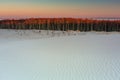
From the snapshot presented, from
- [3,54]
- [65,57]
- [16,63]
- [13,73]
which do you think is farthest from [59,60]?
[3,54]

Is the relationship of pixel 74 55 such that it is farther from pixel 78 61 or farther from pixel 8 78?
pixel 8 78

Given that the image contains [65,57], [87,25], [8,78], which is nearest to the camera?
[8,78]

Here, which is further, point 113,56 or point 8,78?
point 113,56

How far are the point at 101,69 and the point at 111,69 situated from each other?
34cm

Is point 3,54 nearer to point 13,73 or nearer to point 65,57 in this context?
point 65,57

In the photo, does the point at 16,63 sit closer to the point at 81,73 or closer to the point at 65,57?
the point at 65,57

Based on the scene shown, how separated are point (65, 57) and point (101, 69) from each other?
251 cm

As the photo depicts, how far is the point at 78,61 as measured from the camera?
1096 centimetres

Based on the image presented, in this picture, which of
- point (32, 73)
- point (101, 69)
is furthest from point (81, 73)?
point (32, 73)

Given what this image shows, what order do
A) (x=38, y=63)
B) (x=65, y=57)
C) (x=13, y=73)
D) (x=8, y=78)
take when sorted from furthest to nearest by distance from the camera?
(x=65, y=57) < (x=38, y=63) < (x=13, y=73) < (x=8, y=78)

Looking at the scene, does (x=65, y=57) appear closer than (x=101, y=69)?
No

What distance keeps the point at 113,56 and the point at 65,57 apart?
6.47 ft

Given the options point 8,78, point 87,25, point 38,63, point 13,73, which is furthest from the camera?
point 87,25

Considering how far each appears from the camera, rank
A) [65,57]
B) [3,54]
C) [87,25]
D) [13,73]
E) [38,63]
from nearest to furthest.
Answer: [13,73]
[38,63]
[65,57]
[3,54]
[87,25]
